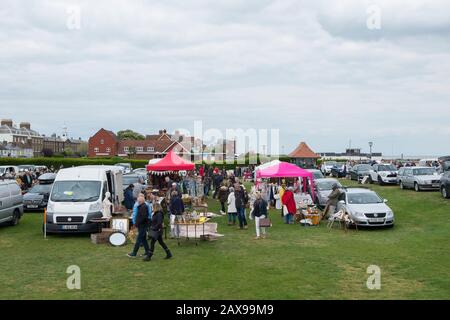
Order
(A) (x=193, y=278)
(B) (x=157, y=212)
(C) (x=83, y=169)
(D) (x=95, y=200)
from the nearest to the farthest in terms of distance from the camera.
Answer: (A) (x=193, y=278), (B) (x=157, y=212), (D) (x=95, y=200), (C) (x=83, y=169)

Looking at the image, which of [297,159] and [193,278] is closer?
[193,278]

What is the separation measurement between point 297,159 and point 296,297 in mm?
56297

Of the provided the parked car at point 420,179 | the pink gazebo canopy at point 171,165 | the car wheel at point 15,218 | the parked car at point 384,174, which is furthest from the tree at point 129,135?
the car wheel at point 15,218

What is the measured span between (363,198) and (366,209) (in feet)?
3.70

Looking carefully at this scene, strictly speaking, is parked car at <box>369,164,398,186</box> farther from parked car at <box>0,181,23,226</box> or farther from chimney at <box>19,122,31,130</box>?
chimney at <box>19,122,31,130</box>

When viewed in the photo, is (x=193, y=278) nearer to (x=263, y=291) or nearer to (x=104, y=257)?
(x=263, y=291)

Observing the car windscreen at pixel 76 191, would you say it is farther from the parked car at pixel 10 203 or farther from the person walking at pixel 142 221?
the person walking at pixel 142 221

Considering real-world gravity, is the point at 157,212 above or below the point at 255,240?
above

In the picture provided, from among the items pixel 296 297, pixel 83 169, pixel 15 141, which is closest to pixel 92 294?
pixel 296 297

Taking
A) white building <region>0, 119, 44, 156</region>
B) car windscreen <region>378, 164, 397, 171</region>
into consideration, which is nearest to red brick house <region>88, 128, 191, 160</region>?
white building <region>0, 119, 44, 156</region>

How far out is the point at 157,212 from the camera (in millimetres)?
13125

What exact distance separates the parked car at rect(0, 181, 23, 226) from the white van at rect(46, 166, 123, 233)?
7.93ft

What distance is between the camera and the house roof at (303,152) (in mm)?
62688

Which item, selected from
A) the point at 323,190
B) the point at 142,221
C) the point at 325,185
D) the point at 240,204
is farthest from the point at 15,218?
the point at 325,185
